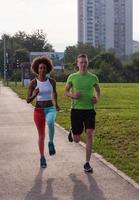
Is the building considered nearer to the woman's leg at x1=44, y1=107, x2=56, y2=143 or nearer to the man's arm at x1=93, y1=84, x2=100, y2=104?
the woman's leg at x1=44, y1=107, x2=56, y2=143

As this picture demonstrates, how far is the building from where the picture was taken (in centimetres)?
15900

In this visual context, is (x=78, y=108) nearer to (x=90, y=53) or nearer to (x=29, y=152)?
(x=29, y=152)

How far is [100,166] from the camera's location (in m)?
9.78

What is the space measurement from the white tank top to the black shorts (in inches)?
21.3

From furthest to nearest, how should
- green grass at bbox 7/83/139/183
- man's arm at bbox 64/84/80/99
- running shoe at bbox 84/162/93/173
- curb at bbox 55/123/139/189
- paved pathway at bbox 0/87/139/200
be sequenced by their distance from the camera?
green grass at bbox 7/83/139/183
man's arm at bbox 64/84/80/99
running shoe at bbox 84/162/93/173
curb at bbox 55/123/139/189
paved pathway at bbox 0/87/139/200

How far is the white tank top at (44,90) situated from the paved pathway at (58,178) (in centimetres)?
112

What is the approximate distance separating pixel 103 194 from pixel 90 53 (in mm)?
118188

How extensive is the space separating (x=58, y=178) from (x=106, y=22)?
157 m

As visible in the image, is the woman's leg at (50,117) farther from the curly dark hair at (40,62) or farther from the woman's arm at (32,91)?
the curly dark hair at (40,62)

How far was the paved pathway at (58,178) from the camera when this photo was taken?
7.62 m

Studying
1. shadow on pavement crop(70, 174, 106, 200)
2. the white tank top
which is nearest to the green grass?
shadow on pavement crop(70, 174, 106, 200)

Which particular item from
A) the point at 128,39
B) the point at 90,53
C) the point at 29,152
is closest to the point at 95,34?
the point at 128,39

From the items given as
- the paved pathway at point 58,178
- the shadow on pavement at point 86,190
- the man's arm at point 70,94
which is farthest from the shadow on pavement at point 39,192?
the man's arm at point 70,94

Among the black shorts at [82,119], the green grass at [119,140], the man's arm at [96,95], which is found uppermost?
the man's arm at [96,95]
